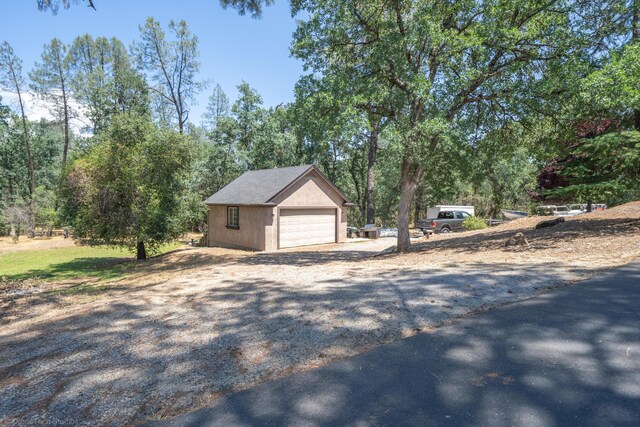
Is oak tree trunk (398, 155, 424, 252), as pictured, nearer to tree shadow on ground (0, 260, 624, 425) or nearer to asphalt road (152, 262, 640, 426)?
tree shadow on ground (0, 260, 624, 425)

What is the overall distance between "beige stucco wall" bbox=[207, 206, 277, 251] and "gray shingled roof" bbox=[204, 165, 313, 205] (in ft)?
1.50

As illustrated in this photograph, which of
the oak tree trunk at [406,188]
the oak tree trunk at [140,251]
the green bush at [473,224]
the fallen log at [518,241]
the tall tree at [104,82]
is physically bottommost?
the oak tree trunk at [140,251]

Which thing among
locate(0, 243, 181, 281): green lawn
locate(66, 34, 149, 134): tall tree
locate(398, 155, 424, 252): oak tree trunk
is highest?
locate(66, 34, 149, 134): tall tree

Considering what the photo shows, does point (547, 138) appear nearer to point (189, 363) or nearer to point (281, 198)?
point (281, 198)

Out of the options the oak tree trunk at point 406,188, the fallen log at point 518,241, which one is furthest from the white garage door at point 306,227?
the fallen log at point 518,241

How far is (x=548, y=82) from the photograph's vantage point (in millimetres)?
9539

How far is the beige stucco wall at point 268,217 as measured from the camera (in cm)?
1798

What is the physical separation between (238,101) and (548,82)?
962 inches

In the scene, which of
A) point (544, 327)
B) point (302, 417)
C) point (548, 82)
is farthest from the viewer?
point (548, 82)

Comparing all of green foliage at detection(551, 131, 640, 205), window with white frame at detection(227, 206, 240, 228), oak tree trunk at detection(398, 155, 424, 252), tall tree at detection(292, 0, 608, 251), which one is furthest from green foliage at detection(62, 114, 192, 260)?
green foliage at detection(551, 131, 640, 205)

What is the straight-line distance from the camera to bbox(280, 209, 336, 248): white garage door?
18.9 metres

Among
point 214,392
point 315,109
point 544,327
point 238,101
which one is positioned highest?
point 238,101

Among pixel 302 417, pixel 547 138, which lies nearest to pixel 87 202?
pixel 302 417

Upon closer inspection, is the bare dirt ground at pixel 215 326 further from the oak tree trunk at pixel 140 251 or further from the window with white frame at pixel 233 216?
the window with white frame at pixel 233 216
